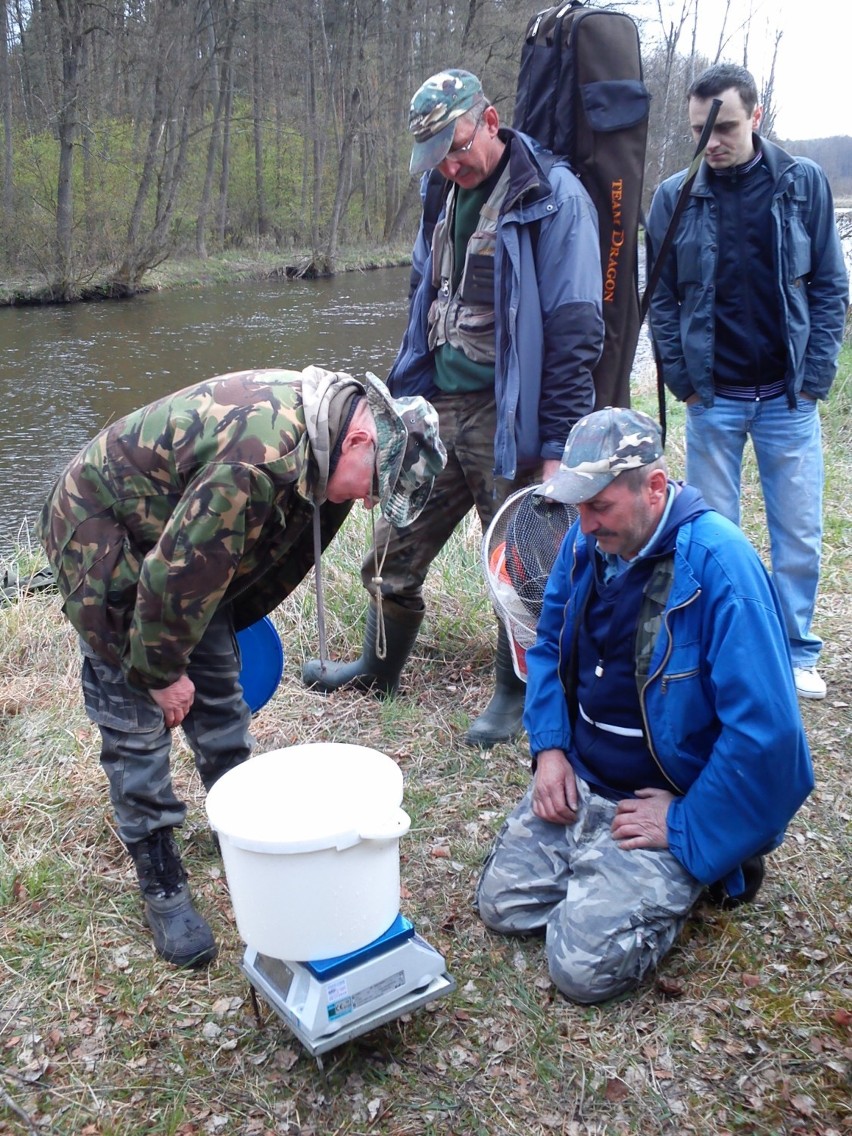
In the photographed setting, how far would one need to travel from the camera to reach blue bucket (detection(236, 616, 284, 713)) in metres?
3.14

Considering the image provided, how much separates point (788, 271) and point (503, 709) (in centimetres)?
191

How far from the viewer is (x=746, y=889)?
105 inches

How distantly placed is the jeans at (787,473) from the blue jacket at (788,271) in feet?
0.25

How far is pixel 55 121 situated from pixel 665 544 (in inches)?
830

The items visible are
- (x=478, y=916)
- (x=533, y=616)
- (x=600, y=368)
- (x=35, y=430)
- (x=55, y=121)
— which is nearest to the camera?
(x=478, y=916)

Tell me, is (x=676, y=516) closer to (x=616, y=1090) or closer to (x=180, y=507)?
(x=180, y=507)

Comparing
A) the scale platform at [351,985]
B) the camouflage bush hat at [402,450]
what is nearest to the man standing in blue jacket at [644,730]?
the camouflage bush hat at [402,450]

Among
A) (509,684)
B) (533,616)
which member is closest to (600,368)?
(533,616)

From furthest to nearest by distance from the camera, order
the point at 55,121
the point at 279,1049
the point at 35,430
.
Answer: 1. the point at 55,121
2. the point at 35,430
3. the point at 279,1049

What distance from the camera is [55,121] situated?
19.9 metres

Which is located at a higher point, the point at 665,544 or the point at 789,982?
the point at 665,544

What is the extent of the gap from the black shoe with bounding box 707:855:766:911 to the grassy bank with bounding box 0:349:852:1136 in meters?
0.04

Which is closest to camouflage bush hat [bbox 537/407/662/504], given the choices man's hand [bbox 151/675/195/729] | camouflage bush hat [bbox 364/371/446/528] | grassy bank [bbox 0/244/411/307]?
camouflage bush hat [bbox 364/371/446/528]

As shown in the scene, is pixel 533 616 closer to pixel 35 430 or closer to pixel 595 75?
pixel 595 75
